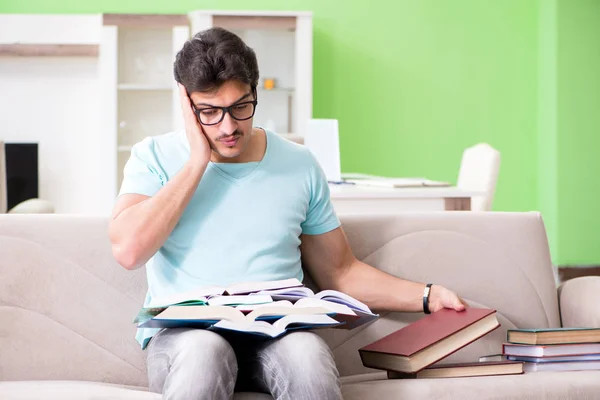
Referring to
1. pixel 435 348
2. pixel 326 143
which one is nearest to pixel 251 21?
pixel 326 143

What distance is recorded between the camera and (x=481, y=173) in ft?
14.6

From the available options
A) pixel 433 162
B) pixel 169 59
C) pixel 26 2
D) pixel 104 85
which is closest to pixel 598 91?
pixel 433 162

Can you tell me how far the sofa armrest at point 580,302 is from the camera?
1993 mm

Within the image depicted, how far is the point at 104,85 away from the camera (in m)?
6.09

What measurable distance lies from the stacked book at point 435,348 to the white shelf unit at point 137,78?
4460 mm

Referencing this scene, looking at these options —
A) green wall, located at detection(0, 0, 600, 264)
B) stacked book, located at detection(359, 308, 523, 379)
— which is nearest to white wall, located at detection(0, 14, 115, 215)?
green wall, located at detection(0, 0, 600, 264)

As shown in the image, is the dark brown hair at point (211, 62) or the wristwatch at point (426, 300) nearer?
the dark brown hair at point (211, 62)

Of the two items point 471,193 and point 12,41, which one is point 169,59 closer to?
point 12,41

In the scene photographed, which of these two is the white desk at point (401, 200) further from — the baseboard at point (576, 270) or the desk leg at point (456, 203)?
the baseboard at point (576, 270)

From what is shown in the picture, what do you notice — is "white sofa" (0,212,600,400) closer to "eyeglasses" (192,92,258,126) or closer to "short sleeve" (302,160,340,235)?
"short sleeve" (302,160,340,235)

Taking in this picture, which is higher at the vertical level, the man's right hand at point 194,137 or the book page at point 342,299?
the man's right hand at point 194,137

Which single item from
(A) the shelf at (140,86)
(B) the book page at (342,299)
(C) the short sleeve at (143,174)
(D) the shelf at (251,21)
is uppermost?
(D) the shelf at (251,21)

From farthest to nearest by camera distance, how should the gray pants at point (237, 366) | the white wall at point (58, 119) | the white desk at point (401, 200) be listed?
the white wall at point (58, 119) → the white desk at point (401, 200) → the gray pants at point (237, 366)

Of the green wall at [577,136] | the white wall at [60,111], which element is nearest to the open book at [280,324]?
the white wall at [60,111]
